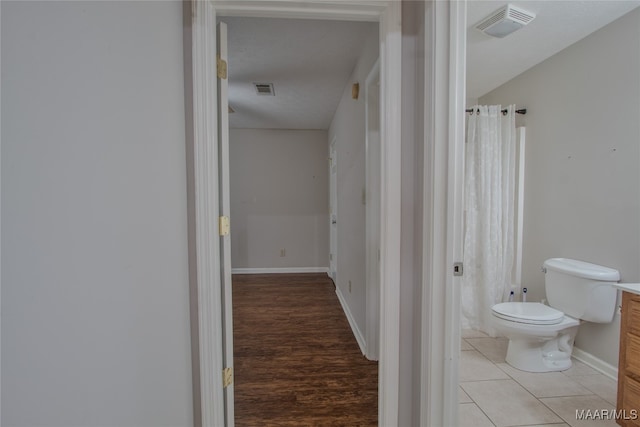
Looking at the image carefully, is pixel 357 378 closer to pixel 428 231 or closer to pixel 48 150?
pixel 428 231

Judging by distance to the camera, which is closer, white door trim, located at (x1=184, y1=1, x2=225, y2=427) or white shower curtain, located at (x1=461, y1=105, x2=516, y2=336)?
white door trim, located at (x1=184, y1=1, x2=225, y2=427)

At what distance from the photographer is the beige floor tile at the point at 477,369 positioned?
204 cm

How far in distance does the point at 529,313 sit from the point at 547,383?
46cm

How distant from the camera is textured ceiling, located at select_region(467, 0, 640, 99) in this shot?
1.70 metres

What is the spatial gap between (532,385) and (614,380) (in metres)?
0.54

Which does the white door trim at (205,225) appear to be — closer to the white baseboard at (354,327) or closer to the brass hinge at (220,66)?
the brass hinge at (220,66)

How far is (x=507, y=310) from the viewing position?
2.14 m

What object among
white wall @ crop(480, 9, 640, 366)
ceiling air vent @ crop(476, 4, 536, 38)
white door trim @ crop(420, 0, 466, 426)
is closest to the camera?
white door trim @ crop(420, 0, 466, 426)

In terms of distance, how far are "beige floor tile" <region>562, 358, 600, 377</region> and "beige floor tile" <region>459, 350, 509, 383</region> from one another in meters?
0.48

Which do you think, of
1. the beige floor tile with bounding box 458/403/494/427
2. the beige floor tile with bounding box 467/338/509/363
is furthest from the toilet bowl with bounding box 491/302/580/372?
the beige floor tile with bounding box 458/403/494/427

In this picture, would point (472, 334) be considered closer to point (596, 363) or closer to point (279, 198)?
point (596, 363)

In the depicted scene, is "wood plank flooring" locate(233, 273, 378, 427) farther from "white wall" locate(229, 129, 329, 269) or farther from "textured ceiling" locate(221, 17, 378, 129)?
"textured ceiling" locate(221, 17, 378, 129)

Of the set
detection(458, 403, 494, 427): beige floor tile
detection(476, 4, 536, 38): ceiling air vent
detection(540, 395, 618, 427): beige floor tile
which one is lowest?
detection(458, 403, 494, 427): beige floor tile

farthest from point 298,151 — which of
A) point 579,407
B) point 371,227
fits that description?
point 579,407
